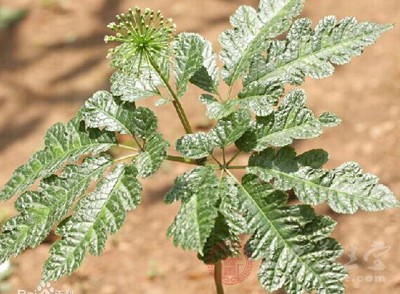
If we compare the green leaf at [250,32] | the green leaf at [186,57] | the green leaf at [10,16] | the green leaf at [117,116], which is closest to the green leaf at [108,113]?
the green leaf at [117,116]

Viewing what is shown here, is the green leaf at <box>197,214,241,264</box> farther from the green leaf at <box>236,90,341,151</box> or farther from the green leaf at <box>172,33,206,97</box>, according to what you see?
the green leaf at <box>172,33,206,97</box>

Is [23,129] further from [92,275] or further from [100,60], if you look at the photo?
[92,275]

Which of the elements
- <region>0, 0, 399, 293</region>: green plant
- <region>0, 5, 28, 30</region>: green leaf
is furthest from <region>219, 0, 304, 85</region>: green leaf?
<region>0, 5, 28, 30</region>: green leaf

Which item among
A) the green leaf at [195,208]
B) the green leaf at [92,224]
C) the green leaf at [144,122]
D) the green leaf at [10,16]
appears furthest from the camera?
the green leaf at [10,16]

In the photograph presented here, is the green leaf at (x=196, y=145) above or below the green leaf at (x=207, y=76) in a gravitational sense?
below

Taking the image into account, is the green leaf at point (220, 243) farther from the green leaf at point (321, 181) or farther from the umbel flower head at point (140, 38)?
the umbel flower head at point (140, 38)

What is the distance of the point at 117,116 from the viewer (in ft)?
Answer: 5.06

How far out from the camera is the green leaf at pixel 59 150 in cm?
152

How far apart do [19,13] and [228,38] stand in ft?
10.8

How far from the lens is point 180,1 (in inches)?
173

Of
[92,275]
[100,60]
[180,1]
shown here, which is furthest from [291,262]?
[180,1]

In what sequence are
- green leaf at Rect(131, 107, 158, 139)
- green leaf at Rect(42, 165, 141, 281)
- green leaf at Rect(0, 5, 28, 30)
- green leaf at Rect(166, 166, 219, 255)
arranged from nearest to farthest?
1. green leaf at Rect(166, 166, 219, 255)
2. green leaf at Rect(42, 165, 141, 281)
3. green leaf at Rect(131, 107, 158, 139)
4. green leaf at Rect(0, 5, 28, 30)

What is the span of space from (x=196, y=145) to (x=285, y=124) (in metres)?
0.19

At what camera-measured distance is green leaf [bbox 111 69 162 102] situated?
1.51m
